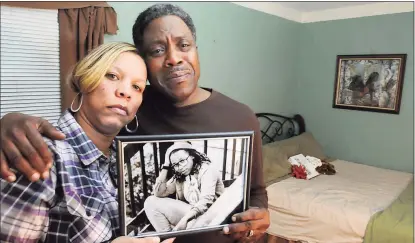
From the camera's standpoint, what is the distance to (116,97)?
625 mm

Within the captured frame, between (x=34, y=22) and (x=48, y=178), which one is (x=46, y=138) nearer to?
(x=48, y=178)

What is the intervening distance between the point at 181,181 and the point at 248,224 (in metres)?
0.21

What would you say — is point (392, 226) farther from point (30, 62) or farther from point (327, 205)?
point (30, 62)

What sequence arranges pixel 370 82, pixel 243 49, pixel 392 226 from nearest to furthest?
pixel 392 226 < pixel 243 49 < pixel 370 82

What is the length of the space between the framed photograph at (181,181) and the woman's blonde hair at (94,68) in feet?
0.42

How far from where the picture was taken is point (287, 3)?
3.12m

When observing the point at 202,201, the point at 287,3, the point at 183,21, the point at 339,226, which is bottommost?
the point at 339,226

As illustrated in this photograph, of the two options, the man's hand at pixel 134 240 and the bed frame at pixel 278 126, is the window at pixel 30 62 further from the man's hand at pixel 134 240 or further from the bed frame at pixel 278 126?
the bed frame at pixel 278 126

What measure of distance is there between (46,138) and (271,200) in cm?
195

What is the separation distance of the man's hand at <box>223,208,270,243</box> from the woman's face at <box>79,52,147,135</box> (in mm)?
350

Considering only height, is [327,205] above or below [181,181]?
below

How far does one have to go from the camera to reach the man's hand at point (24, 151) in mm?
532

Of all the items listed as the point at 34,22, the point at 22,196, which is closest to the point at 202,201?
the point at 22,196

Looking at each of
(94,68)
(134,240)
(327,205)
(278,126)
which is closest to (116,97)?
(94,68)
